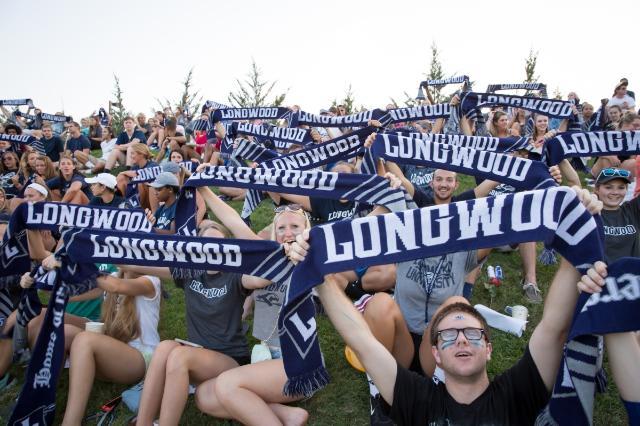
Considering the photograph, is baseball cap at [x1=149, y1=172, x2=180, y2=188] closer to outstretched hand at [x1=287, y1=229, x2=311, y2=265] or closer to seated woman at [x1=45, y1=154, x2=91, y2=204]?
seated woman at [x1=45, y1=154, x2=91, y2=204]

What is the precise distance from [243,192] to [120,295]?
4870mm

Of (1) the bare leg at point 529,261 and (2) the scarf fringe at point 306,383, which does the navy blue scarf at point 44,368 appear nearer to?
(2) the scarf fringe at point 306,383

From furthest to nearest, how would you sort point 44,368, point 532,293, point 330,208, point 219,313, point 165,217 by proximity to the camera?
point 165,217 → point 330,208 → point 532,293 → point 219,313 → point 44,368

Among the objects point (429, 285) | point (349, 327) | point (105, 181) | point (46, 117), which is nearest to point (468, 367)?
point (349, 327)

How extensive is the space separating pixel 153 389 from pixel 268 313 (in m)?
1.02

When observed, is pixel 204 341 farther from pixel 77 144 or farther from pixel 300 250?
pixel 77 144

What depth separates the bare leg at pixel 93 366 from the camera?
364cm

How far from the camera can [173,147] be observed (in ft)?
28.7

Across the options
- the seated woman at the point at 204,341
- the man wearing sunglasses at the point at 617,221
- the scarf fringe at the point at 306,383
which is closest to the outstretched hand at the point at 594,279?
the scarf fringe at the point at 306,383

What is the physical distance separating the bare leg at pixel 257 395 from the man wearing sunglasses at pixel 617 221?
3.06 metres

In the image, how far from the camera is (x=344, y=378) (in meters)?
4.07

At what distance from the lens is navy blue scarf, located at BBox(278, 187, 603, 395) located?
7.23 ft

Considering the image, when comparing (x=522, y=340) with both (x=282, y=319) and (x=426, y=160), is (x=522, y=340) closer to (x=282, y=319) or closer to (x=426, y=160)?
(x=426, y=160)

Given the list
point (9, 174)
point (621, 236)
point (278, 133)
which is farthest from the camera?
point (9, 174)
